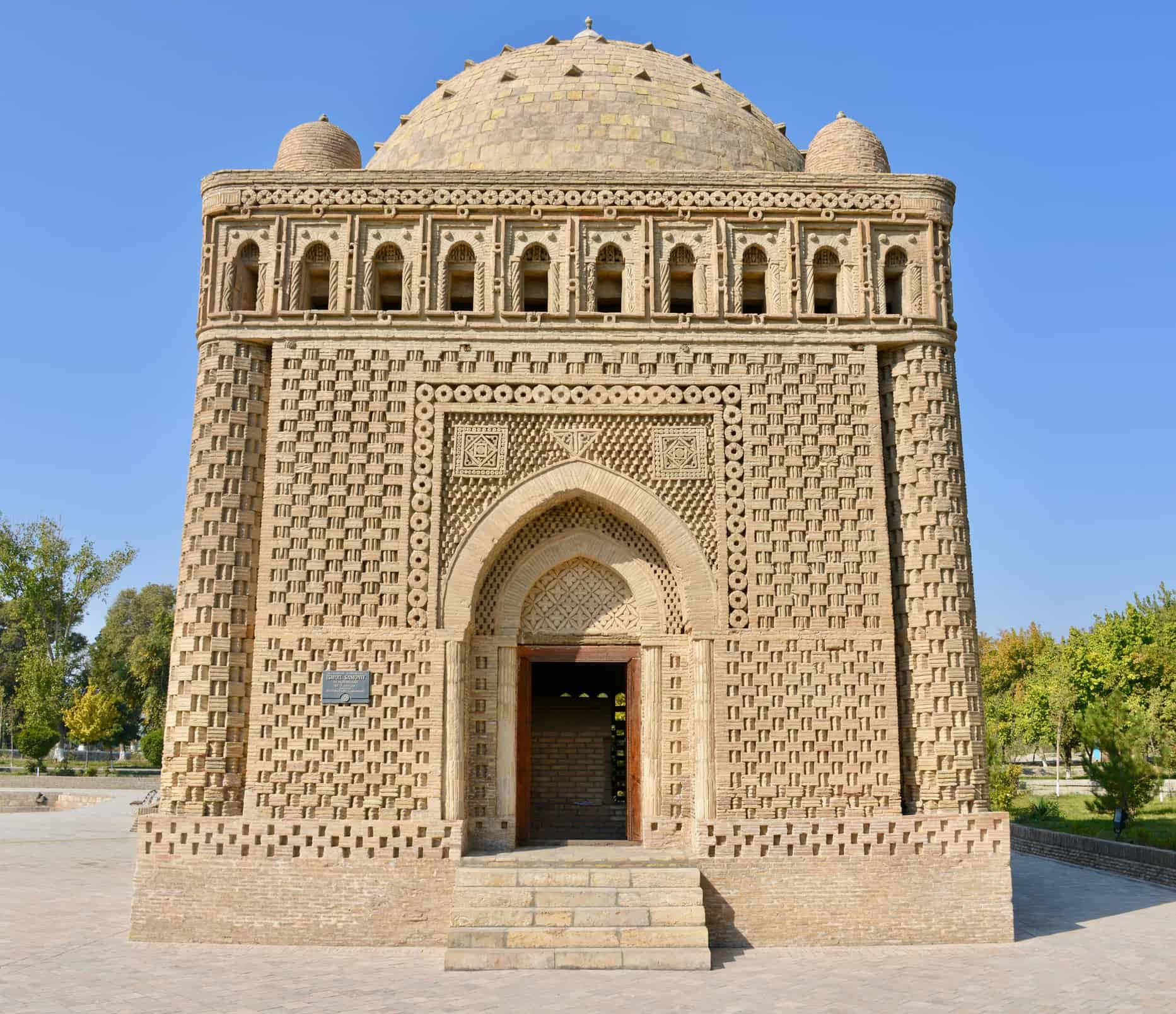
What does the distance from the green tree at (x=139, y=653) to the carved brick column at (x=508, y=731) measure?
93.0 ft

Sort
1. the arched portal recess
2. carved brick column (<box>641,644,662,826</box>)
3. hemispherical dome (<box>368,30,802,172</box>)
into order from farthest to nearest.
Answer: hemispherical dome (<box>368,30,802,172</box>)
carved brick column (<box>641,644,662,826</box>)
the arched portal recess

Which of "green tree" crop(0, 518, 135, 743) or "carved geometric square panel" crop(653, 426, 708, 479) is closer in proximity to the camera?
"carved geometric square panel" crop(653, 426, 708, 479)

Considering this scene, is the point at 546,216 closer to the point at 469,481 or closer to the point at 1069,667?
the point at 469,481

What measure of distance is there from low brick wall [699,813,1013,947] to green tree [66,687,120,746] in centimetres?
2840

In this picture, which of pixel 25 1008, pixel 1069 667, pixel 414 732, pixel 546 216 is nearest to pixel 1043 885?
pixel 414 732

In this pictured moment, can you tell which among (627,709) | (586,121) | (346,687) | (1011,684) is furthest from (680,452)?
(1011,684)

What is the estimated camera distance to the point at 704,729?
9.82 metres

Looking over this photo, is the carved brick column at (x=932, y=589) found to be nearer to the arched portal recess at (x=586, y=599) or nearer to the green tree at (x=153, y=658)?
the arched portal recess at (x=586, y=599)

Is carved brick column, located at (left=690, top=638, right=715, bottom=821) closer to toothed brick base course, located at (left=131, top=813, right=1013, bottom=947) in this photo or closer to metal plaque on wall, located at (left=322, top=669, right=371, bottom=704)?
toothed brick base course, located at (left=131, top=813, right=1013, bottom=947)

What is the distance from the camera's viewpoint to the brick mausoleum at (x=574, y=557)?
9.45m

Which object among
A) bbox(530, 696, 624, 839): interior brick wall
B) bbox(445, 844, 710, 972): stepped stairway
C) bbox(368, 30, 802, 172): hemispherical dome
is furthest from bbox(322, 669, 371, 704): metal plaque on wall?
bbox(368, 30, 802, 172): hemispherical dome

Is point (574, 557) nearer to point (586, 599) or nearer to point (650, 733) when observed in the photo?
point (586, 599)

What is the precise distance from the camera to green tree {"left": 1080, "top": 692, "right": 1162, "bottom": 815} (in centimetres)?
1588

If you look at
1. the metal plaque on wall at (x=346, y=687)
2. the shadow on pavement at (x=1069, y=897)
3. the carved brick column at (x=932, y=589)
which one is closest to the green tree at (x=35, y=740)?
the metal plaque on wall at (x=346, y=687)
